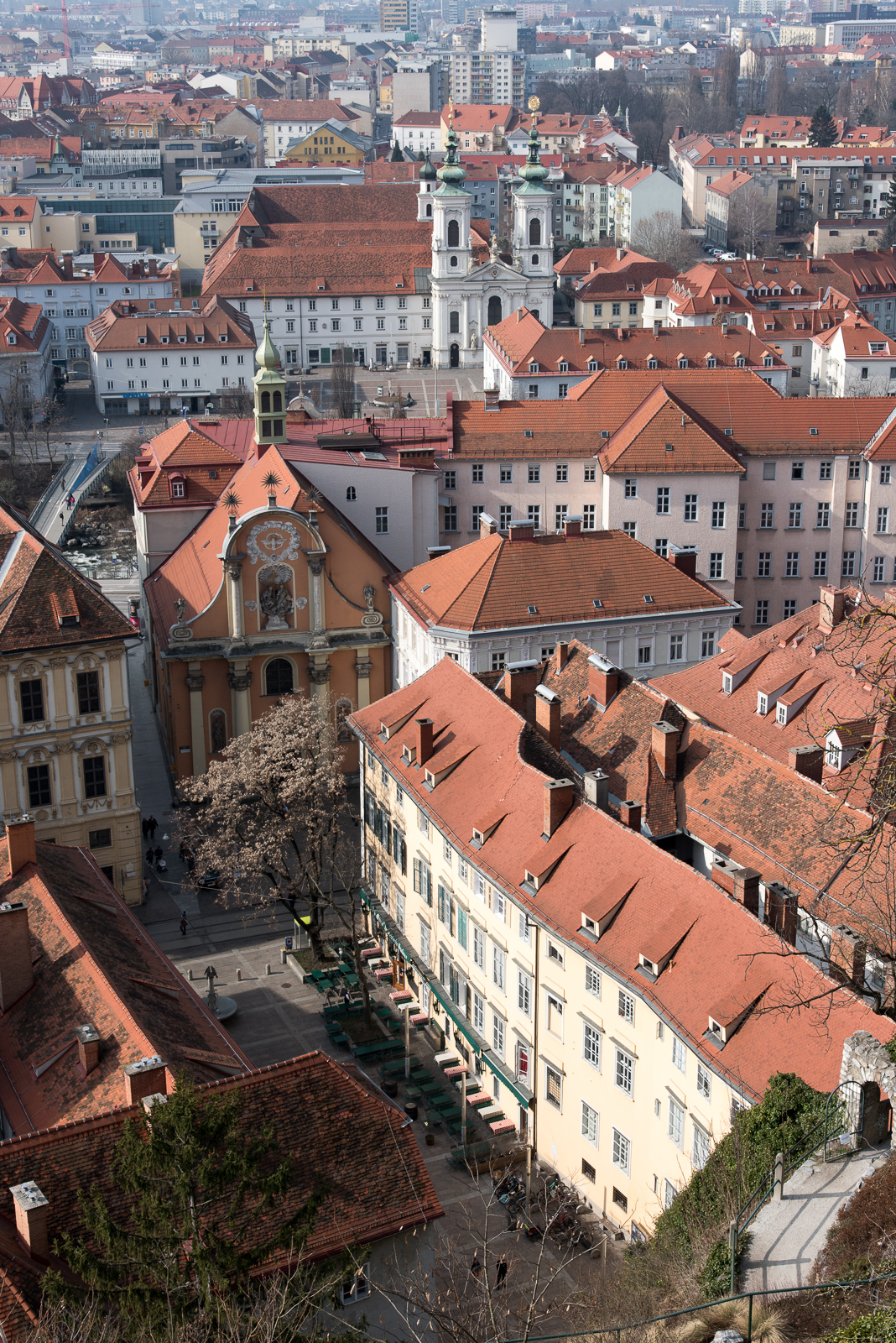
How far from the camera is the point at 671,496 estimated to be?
248 feet

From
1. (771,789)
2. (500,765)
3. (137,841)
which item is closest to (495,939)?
(500,765)

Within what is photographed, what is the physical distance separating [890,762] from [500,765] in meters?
23.3

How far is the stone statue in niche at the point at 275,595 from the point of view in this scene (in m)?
65.5

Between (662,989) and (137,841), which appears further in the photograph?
(137,841)

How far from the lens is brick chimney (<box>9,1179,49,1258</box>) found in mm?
28234

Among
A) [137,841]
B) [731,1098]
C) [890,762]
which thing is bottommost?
[137,841]

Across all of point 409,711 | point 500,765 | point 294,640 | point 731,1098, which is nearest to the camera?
point 731,1098

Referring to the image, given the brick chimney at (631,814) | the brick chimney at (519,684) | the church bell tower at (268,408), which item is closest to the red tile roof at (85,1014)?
the brick chimney at (631,814)

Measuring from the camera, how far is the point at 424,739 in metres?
51.0

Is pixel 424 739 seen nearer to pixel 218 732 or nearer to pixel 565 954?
pixel 565 954

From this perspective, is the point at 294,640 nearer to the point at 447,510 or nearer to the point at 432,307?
the point at 447,510

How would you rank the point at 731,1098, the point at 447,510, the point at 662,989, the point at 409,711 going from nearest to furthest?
the point at 731,1098 → the point at 662,989 → the point at 409,711 → the point at 447,510

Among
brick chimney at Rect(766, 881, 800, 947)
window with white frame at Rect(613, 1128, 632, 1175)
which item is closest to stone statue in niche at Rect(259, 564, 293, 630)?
window with white frame at Rect(613, 1128, 632, 1175)

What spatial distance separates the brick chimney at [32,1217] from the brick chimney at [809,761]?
2639cm
